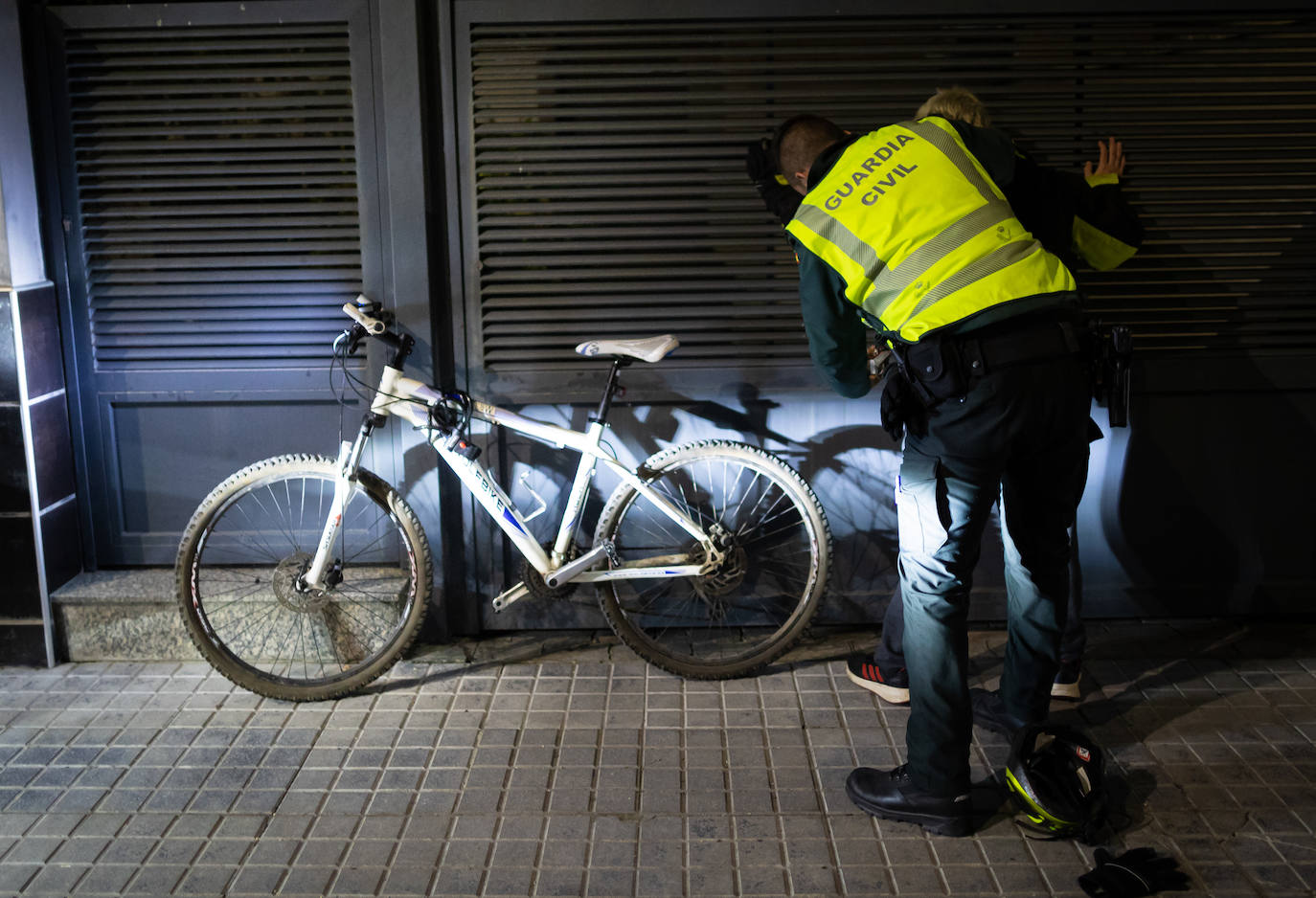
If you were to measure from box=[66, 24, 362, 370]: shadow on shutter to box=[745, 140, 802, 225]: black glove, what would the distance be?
1981 millimetres

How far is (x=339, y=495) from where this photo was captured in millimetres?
5035

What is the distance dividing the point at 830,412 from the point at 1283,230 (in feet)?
7.29

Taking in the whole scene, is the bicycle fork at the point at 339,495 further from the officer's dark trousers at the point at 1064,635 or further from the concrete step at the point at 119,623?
the officer's dark trousers at the point at 1064,635

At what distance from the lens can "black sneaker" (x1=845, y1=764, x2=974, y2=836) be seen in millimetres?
3977

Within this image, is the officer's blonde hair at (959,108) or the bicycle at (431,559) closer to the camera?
the officer's blonde hair at (959,108)

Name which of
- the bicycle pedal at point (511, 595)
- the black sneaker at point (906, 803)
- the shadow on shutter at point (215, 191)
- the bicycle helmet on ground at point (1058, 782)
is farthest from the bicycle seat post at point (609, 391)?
the bicycle helmet on ground at point (1058, 782)

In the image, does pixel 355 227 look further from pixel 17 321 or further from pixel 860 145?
pixel 860 145

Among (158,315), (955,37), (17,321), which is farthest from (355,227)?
(955,37)

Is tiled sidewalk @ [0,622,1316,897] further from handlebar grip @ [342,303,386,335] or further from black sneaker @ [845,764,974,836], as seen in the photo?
handlebar grip @ [342,303,386,335]

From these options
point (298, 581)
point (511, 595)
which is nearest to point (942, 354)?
point (511, 595)

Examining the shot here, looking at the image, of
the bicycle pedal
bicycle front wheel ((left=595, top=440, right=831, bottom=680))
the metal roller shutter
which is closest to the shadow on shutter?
the metal roller shutter

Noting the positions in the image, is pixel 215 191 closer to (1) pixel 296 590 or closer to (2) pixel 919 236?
(1) pixel 296 590

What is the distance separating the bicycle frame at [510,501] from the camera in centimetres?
504

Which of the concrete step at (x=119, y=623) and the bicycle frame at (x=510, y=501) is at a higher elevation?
the bicycle frame at (x=510, y=501)
